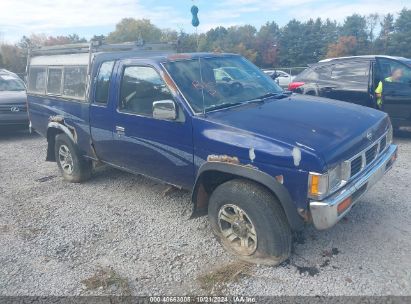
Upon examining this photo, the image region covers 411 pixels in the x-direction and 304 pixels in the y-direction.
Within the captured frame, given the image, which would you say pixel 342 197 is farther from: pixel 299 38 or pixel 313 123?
pixel 299 38

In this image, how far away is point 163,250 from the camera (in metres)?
3.81

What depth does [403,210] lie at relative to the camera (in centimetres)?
433

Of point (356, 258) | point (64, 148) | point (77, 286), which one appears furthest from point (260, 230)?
point (64, 148)

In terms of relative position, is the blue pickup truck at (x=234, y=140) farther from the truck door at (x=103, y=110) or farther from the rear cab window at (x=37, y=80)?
the rear cab window at (x=37, y=80)

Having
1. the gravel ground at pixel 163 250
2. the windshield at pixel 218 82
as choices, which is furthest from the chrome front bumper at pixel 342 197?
the windshield at pixel 218 82

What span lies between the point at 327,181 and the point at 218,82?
5.68 feet

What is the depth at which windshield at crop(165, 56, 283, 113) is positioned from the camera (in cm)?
382

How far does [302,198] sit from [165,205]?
2.28 meters

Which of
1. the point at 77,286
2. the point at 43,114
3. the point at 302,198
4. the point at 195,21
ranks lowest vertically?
the point at 77,286

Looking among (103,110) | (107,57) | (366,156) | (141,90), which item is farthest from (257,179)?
(107,57)

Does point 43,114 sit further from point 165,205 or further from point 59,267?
point 59,267

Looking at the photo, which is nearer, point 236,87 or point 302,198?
point 302,198

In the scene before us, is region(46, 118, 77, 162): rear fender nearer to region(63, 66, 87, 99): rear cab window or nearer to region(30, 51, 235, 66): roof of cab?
region(63, 66, 87, 99): rear cab window

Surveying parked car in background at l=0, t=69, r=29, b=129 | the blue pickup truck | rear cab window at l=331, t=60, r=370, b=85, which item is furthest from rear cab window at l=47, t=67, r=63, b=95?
rear cab window at l=331, t=60, r=370, b=85
